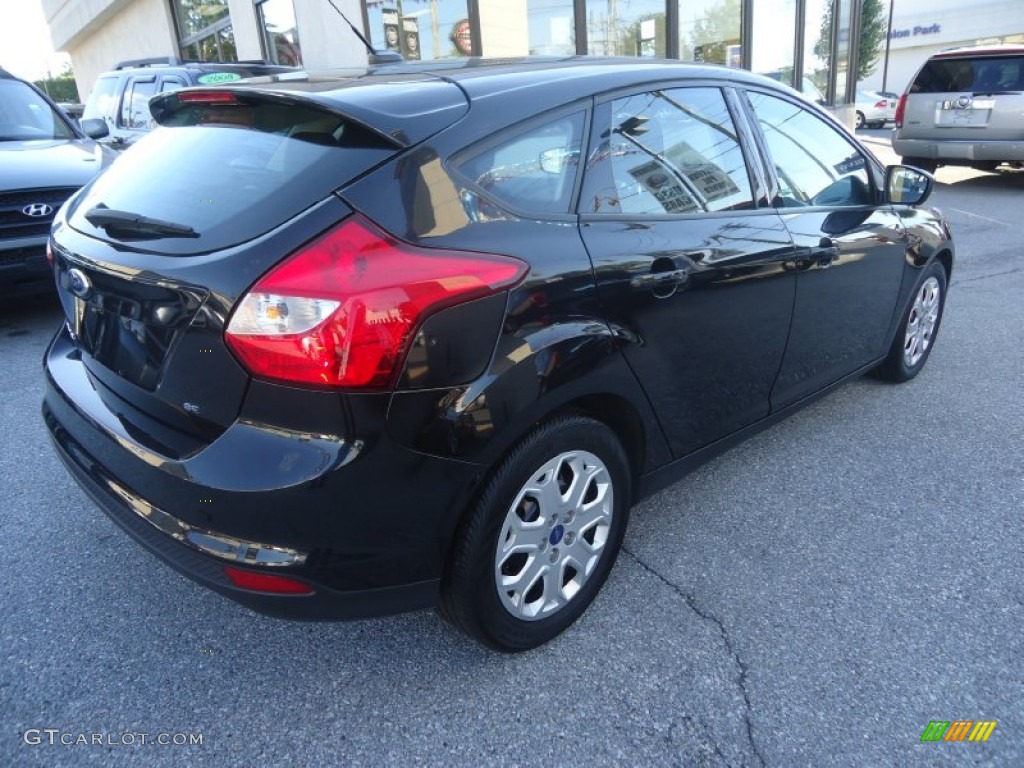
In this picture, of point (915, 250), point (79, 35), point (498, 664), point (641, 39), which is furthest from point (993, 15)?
point (498, 664)

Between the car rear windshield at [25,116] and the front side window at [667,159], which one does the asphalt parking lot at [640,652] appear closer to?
the front side window at [667,159]

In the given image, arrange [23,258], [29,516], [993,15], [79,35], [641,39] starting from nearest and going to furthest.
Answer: [29,516]
[23,258]
[641,39]
[79,35]
[993,15]

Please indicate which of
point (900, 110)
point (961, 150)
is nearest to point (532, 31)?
point (900, 110)

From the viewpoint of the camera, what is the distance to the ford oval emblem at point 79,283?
2.07 metres

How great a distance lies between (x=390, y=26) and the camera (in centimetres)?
1211

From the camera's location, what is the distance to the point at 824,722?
1.97 meters

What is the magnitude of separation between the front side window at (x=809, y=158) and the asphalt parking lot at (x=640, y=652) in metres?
1.21

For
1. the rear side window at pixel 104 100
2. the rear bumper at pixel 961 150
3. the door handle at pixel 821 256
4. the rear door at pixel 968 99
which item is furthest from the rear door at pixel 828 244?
the rear door at pixel 968 99

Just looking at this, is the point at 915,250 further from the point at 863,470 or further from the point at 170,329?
the point at 170,329

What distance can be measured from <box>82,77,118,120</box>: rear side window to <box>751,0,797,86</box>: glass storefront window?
36.9ft

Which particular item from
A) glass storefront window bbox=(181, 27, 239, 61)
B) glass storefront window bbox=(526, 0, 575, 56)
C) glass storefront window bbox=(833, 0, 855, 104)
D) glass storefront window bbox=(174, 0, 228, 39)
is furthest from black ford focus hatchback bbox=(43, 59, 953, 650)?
glass storefront window bbox=(174, 0, 228, 39)

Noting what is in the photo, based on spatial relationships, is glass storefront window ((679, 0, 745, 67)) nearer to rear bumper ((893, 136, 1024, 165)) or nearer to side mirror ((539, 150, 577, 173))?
rear bumper ((893, 136, 1024, 165))

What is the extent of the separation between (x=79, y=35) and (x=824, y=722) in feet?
111
